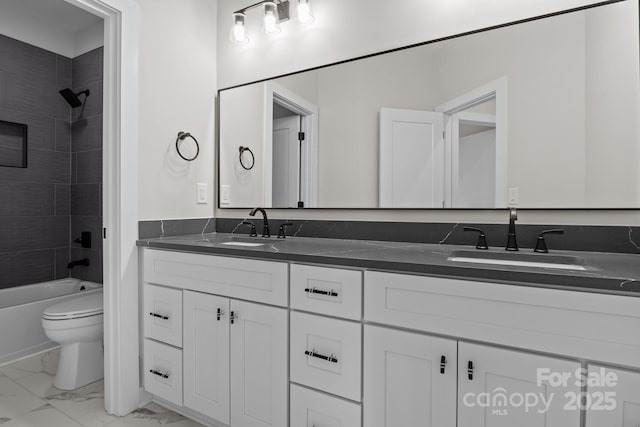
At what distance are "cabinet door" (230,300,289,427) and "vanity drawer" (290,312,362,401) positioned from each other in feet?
0.20

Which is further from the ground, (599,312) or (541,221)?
(541,221)

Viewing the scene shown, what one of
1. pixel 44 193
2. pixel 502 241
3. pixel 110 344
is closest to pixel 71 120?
pixel 44 193

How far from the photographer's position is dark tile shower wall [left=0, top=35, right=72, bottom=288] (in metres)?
2.70

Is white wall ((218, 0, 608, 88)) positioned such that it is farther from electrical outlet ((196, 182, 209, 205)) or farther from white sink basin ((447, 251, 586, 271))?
white sink basin ((447, 251, 586, 271))

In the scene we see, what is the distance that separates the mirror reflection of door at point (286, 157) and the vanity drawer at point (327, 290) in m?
0.78

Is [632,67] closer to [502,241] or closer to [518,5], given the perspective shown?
[518,5]

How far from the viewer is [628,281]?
849mm

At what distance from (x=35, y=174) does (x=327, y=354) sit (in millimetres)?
2948

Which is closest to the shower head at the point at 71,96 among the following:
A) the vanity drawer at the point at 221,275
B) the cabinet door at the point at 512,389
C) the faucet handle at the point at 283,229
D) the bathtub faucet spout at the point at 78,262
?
the bathtub faucet spout at the point at 78,262

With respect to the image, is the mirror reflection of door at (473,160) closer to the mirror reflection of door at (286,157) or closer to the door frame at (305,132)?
the door frame at (305,132)

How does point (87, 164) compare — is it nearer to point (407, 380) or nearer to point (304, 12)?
point (304, 12)

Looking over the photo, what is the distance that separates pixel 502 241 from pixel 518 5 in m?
1.00

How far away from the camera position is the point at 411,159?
1.71 metres

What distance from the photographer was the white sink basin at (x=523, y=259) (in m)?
1.26
